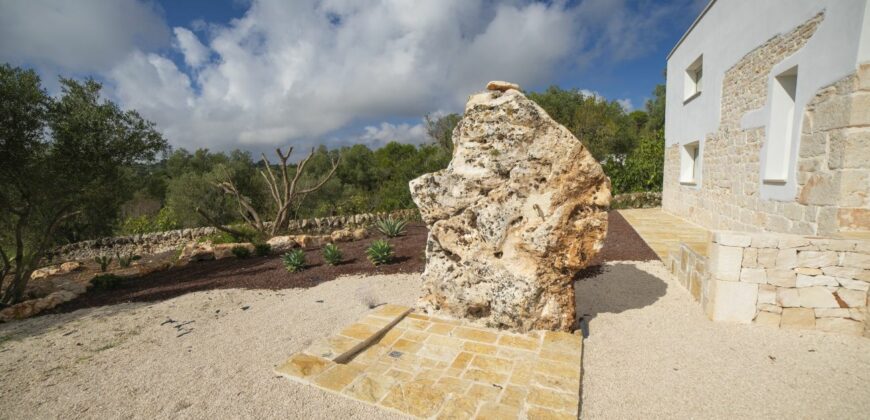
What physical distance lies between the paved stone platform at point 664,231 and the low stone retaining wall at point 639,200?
1.36 meters

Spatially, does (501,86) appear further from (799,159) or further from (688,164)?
(688,164)

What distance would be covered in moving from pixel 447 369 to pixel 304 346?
61.6 inches

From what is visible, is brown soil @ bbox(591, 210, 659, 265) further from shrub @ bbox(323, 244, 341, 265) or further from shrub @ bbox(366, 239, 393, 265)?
shrub @ bbox(323, 244, 341, 265)

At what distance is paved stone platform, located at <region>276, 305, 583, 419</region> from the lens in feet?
8.09

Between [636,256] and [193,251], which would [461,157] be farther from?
[193,251]

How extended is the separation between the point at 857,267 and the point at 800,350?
1.02 meters

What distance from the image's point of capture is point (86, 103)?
708cm

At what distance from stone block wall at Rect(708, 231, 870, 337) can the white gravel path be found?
170 millimetres

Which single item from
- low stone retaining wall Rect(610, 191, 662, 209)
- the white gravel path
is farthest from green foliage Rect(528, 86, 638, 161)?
the white gravel path

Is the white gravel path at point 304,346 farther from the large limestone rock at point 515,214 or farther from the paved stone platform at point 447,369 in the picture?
the large limestone rock at point 515,214

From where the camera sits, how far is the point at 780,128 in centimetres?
613

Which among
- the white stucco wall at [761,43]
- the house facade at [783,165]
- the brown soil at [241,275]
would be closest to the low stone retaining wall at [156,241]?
the brown soil at [241,275]

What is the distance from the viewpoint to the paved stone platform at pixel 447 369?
2.47 meters

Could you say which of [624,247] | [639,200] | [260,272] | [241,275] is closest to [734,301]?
[624,247]
